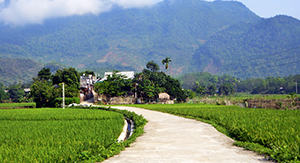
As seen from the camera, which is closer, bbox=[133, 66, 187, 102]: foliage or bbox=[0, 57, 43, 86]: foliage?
bbox=[133, 66, 187, 102]: foliage

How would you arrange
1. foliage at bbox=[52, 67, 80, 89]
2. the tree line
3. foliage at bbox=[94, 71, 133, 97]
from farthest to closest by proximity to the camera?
foliage at bbox=[52, 67, 80, 89] → the tree line → foliage at bbox=[94, 71, 133, 97]

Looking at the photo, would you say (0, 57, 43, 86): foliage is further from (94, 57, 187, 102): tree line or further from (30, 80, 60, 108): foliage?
(94, 57, 187, 102): tree line

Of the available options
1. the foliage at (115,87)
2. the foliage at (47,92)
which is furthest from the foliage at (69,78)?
the foliage at (115,87)

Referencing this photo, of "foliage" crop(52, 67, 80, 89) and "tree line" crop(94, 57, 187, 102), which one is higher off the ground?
"foliage" crop(52, 67, 80, 89)

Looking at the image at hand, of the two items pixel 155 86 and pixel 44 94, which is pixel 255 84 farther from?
pixel 44 94

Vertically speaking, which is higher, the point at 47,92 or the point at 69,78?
the point at 69,78

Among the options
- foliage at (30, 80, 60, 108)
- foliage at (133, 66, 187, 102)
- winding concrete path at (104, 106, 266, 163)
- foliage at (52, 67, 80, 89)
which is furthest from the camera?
foliage at (52, 67, 80, 89)

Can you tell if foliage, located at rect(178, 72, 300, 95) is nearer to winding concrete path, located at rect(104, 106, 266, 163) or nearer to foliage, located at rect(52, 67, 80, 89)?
foliage, located at rect(52, 67, 80, 89)

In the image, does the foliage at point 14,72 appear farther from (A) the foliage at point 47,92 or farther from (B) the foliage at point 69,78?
(A) the foliage at point 47,92

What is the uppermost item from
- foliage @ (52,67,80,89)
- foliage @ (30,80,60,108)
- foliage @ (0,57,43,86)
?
foliage @ (0,57,43,86)

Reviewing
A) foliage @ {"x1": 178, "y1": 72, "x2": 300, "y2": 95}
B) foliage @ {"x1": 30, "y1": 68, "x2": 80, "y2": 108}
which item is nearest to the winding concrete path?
foliage @ {"x1": 30, "y1": 68, "x2": 80, "y2": 108}

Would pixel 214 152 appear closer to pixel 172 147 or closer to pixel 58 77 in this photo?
pixel 172 147

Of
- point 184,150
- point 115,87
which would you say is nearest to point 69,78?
point 115,87

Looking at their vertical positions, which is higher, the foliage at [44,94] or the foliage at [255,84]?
the foliage at [255,84]
